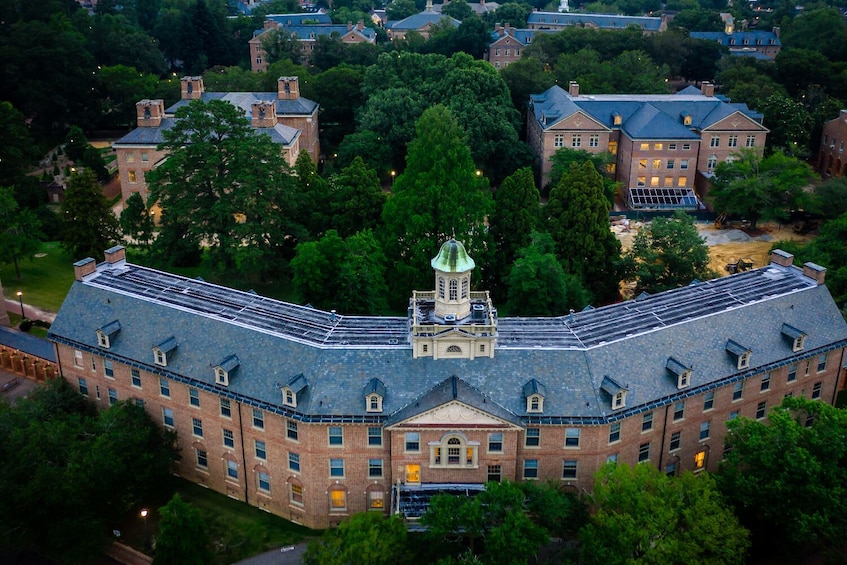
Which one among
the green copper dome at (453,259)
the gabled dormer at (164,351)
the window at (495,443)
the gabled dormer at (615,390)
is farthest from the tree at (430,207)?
the gabled dormer at (615,390)

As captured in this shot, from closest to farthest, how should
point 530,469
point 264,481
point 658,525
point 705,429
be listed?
point 658,525, point 530,469, point 264,481, point 705,429

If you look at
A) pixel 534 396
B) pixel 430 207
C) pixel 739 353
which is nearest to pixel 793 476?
pixel 739 353

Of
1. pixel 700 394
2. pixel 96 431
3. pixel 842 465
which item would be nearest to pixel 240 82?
pixel 96 431

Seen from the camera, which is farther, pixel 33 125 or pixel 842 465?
pixel 33 125

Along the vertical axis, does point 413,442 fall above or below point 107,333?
below

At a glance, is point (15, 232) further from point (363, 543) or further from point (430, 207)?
Result: point (363, 543)

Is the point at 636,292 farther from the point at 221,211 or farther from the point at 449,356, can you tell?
the point at 221,211
